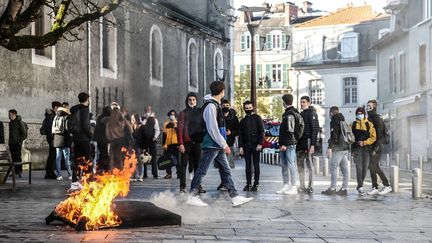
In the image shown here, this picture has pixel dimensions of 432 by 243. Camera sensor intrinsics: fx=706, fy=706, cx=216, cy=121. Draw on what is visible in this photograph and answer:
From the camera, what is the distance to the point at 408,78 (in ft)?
120

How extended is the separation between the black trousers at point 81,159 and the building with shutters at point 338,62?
153 feet

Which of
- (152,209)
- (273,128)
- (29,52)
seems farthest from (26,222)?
(273,128)

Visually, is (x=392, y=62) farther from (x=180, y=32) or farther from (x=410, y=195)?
(x=410, y=195)

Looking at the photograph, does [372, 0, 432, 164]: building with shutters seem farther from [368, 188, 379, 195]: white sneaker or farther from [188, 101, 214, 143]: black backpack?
[188, 101, 214, 143]: black backpack

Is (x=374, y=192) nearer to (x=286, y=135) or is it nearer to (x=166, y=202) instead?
(x=286, y=135)

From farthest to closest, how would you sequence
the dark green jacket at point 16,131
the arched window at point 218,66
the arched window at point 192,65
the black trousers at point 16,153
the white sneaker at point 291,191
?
1. the arched window at point 218,66
2. the arched window at point 192,65
3. the black trousers at point 16,153
4. the dark green jacket at point 16,131
5. the white sneaker at point 291,191

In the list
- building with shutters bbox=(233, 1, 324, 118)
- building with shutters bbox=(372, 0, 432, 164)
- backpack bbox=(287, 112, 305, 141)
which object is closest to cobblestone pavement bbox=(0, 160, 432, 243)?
backpack bbox=(287, 112, 305, 141)

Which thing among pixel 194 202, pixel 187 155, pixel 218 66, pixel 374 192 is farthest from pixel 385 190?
pixel 218 66

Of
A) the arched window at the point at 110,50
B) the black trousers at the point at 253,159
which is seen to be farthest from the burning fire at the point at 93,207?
the arched window at the point at 110,50

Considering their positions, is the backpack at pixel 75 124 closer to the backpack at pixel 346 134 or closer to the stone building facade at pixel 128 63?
the stone building facade at pixel 128 63

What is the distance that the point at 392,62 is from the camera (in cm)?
3988

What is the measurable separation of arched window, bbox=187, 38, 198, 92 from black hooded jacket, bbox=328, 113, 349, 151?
2491 centimetres

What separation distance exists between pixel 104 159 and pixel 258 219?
6511 millimetres

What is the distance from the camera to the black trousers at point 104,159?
1522cm
